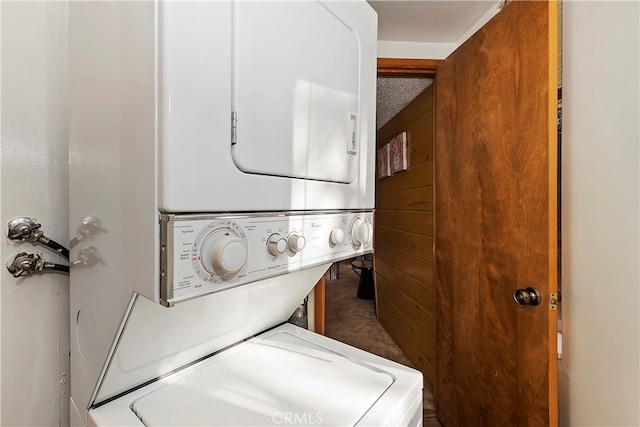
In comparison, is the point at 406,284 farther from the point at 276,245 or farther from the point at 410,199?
the point at 276,245

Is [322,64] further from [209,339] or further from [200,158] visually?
[209,339]

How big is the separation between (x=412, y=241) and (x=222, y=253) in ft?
9.31

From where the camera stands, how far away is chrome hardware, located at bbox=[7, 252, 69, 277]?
3.19 feet

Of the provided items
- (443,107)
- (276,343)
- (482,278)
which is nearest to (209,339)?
(276,343)

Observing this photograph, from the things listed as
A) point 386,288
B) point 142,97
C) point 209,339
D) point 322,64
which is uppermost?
point 322,64

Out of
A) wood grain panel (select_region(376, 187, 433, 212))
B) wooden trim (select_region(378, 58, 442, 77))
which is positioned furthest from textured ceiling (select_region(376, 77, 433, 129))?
wood grain panel (select_region(376, 187, 433, 212))

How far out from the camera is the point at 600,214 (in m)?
1.24

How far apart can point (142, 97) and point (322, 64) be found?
1.71 feet

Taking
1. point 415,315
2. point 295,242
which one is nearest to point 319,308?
point 295,242

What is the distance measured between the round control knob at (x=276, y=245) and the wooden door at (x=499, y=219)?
1230 millimetres

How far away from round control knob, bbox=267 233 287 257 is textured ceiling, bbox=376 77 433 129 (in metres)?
2.32

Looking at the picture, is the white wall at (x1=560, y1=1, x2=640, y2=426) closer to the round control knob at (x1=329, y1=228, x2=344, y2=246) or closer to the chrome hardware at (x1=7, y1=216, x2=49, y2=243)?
the round control knob at (x1=329, y1=228, x2=344, y2=246)

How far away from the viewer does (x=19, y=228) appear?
0.97 metres

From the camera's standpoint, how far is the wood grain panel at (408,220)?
9.52ft
